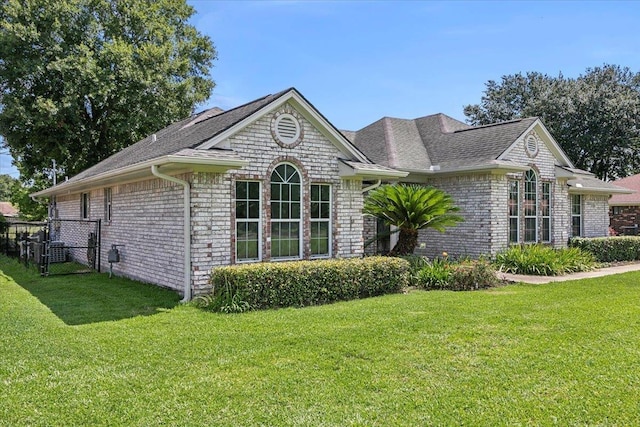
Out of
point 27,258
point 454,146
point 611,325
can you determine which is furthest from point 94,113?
point 611,325

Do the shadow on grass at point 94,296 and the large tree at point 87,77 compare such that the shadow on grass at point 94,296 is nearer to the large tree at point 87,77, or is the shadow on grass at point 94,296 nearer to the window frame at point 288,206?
the window frame at point 288,206

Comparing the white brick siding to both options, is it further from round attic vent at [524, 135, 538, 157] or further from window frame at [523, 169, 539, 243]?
round attic vent at [524, 135, 538, 157]

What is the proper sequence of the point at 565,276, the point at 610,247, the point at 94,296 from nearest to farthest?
the point at 94,296, the point at 565,276, the point at 610,247

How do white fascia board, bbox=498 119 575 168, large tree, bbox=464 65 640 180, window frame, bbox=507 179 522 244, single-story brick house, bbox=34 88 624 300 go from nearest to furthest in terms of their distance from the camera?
single-story brick house, bbox=34 88 624 300, white fascia board, bbox=498 119 575 168, window frame, bbox=507 179 522 244, large tree, bbox=464 65 640 180

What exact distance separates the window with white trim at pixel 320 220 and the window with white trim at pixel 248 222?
4.70ft

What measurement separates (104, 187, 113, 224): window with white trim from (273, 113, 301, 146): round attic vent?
20.8 feet

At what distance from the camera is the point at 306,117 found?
36.5 ft

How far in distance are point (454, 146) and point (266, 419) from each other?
47.1 feet

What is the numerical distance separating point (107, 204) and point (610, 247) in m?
16.8

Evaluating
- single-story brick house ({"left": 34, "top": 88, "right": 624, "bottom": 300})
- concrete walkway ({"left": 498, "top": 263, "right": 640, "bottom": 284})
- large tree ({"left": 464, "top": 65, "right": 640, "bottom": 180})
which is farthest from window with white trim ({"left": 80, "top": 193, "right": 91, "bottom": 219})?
large tree ({"left": 464, "top": 65, "right": 640, "bottom": 180})

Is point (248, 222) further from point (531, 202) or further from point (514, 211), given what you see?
point (531, 202)

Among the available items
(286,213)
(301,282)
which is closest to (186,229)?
(286,213)

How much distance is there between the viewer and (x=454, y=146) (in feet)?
55.7

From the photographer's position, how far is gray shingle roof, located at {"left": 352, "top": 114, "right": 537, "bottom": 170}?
15.6m
